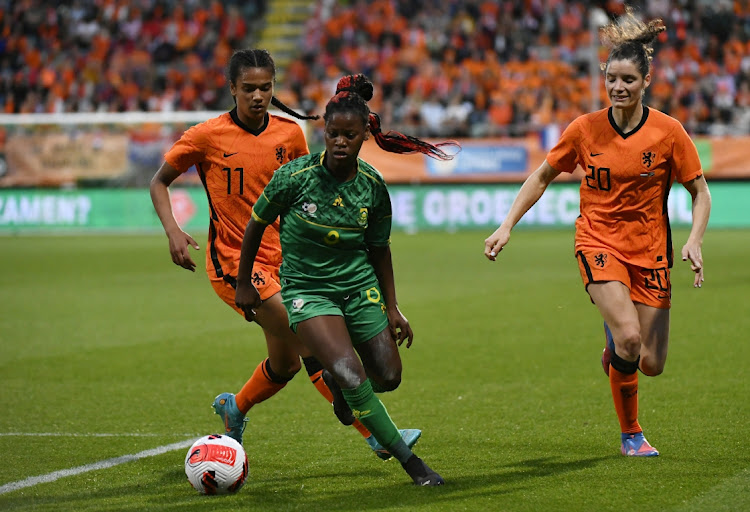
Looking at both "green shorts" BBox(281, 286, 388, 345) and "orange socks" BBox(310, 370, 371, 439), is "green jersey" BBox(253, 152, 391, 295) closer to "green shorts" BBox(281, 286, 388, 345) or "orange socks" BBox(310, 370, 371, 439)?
"green shorts" BBox(281, 286, 388, 345)

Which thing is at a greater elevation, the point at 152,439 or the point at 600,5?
the point at 600,5

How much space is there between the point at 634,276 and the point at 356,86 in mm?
1800

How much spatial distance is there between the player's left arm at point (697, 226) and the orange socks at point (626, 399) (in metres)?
0.62

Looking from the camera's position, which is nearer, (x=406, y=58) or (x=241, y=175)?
(x=241, y=175)

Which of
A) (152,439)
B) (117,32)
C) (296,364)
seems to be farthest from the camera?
(117,32)

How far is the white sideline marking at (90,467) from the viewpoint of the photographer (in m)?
5.67

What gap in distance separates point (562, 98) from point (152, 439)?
21483mm

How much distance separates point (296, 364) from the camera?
6457 millimetres

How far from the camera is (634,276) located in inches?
243

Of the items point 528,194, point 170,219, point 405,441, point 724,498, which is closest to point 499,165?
point 528,194

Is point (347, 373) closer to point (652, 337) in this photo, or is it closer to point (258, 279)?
point (258, 279)

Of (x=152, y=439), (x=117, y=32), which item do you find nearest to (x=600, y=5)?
(x=117, y=32)

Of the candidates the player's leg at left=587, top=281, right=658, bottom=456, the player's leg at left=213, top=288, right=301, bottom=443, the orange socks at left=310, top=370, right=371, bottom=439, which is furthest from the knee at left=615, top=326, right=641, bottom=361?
the player's leg at left=213, top=288, right=301, bottom=443

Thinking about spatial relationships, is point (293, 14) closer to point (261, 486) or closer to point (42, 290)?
point (42, 290)
